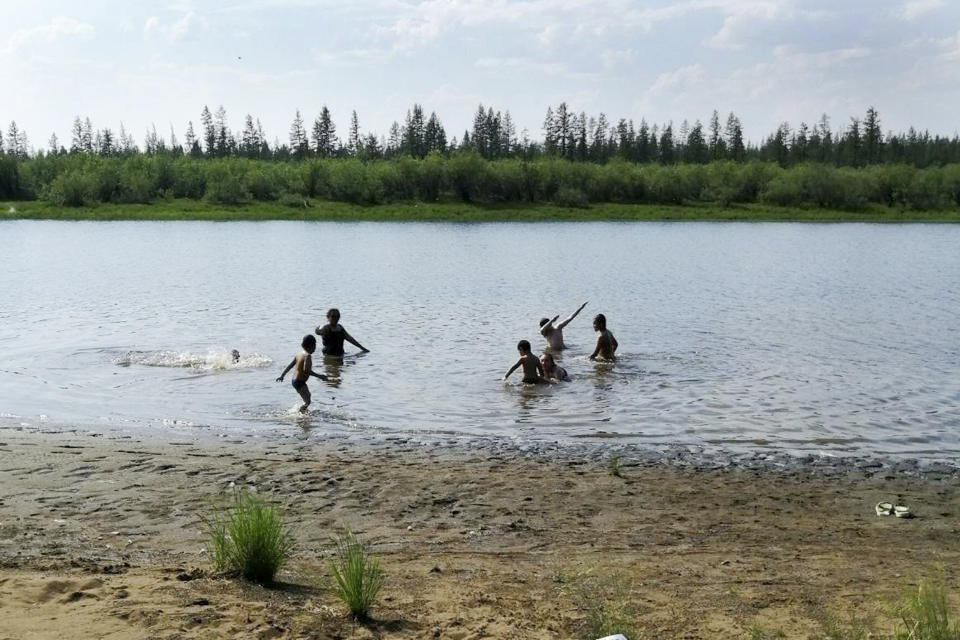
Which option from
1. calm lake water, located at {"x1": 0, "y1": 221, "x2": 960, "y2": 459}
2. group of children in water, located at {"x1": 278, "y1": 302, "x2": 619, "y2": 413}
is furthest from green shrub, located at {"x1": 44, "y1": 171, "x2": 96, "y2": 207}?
group of children in water, located at {"x1": 278, "y1": 302, "x2": 619, "y2": 413}

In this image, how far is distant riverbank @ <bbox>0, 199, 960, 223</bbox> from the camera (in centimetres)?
9881

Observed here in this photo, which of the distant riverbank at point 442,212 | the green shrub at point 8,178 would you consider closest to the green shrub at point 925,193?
the distant riverbank at point 442,212

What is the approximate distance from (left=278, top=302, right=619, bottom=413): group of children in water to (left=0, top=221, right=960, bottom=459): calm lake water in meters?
0.37

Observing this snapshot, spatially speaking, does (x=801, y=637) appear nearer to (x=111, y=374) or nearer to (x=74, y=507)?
(x=74, y=507)

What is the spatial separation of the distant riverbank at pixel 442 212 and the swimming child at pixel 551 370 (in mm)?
81824

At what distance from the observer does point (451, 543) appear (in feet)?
30.4

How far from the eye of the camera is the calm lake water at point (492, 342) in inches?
619

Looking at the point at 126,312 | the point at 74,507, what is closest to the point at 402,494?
the point at 74,507

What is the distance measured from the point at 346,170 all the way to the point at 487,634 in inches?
4346

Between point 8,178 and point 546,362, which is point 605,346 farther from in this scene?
point 8,178

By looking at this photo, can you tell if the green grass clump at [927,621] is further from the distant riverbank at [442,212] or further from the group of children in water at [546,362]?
the distant riverbank at [442,212]

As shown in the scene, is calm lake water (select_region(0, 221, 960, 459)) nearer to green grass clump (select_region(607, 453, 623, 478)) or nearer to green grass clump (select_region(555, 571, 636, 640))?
green grass clump (select_region(607, 453, 623, 478))

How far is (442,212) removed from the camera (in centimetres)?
10562

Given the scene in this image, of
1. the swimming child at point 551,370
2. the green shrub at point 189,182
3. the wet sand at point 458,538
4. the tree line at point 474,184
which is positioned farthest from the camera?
the green shrub at point 189,182
